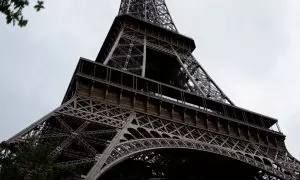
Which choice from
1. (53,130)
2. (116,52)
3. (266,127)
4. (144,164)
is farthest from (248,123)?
(53,130)

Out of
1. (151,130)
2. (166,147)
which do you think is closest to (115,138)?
(166,147)

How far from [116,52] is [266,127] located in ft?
35.3

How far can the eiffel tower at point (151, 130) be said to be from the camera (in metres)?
16.8

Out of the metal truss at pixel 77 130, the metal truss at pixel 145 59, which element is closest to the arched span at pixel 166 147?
the metal truss at pixel 77 130

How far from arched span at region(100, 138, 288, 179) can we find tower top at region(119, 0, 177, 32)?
51.5ft

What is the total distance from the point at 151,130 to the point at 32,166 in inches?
382

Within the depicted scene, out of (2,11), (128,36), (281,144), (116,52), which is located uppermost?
(128,36)

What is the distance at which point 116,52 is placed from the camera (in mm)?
27781

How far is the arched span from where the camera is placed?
15961 mm

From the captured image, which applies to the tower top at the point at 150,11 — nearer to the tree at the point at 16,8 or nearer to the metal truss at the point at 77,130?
the metal truss at the point at 77,130

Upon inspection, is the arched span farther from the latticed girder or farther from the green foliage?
the green foliage

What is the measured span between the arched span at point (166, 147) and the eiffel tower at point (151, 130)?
4 centimetres

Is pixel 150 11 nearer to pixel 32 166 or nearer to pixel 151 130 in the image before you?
pixel 151 130

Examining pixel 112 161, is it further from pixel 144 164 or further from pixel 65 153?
pixel 144 164
